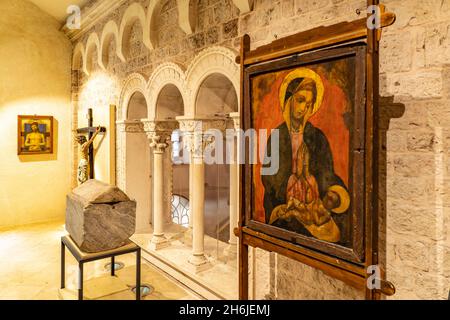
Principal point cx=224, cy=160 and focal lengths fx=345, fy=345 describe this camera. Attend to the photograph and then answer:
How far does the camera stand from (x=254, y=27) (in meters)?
2.77

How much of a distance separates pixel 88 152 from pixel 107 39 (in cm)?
181

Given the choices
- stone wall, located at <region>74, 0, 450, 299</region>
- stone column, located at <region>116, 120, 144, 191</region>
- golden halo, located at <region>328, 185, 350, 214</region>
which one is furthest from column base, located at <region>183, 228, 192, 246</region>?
golden halo, located at <region>328, 185, 350, 214</region>

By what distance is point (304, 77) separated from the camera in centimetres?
185

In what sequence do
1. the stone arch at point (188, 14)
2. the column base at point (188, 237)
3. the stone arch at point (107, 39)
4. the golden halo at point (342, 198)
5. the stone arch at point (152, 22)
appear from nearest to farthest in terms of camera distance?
the golden halo at point (342, 198), the stone arch at point (188, 14), the stone arch at point (152, 22), the column base at point (188, 237), the stone arch at point (107, 39)

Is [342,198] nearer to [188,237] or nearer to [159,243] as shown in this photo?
[159,243]

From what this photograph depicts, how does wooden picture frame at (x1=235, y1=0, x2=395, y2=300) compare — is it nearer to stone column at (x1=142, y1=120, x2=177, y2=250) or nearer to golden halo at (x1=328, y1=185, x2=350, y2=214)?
golden halo at (x1=328, y1=185, x2=350, y2=214)

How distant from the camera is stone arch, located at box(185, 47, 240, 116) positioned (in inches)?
115

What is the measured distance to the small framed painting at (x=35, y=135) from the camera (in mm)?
6125

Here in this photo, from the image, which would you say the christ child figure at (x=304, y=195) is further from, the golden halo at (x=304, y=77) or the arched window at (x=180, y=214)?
the arched window at (x=180, y=214)

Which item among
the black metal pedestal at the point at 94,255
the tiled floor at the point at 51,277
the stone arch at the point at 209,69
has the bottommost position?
the tiled floor at the point at 51,277

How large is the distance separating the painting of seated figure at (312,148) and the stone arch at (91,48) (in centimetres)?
408

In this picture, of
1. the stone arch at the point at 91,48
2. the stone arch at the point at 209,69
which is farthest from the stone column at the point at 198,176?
the stone arch at the point at 91,48

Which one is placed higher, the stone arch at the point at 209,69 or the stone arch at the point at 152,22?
the stone arch at the point at 152,22

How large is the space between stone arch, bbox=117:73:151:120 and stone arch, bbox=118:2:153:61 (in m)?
0.37
